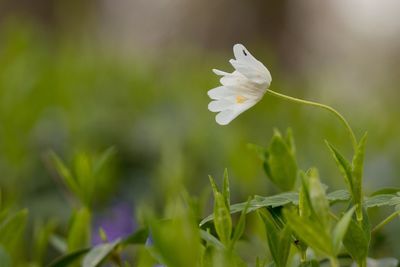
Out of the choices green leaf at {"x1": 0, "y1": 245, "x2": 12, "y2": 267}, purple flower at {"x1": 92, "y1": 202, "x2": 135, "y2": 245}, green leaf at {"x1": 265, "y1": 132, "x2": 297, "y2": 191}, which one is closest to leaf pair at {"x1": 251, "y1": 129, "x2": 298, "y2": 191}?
green leaf at {"x1": 265, "y1": 132, "x2": 297, "y2": 191}

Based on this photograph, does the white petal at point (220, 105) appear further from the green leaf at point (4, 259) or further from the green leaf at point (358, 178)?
the green leaf at point (4, 259)

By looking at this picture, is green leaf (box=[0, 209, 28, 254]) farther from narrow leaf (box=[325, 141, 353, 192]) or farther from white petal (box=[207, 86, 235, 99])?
narrow leaf (box=[325, 141, 353, 192])

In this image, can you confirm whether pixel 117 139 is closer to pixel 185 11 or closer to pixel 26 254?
pixel 26 254

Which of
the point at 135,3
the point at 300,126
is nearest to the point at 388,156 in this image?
the point at 300,126

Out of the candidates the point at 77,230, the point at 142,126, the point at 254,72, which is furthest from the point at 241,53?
the point at 142,126

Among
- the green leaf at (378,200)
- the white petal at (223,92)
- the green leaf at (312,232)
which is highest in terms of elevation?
the white petal at (223,92)

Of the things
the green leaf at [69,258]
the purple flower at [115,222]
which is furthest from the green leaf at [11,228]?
the purple flower at [115,222]
